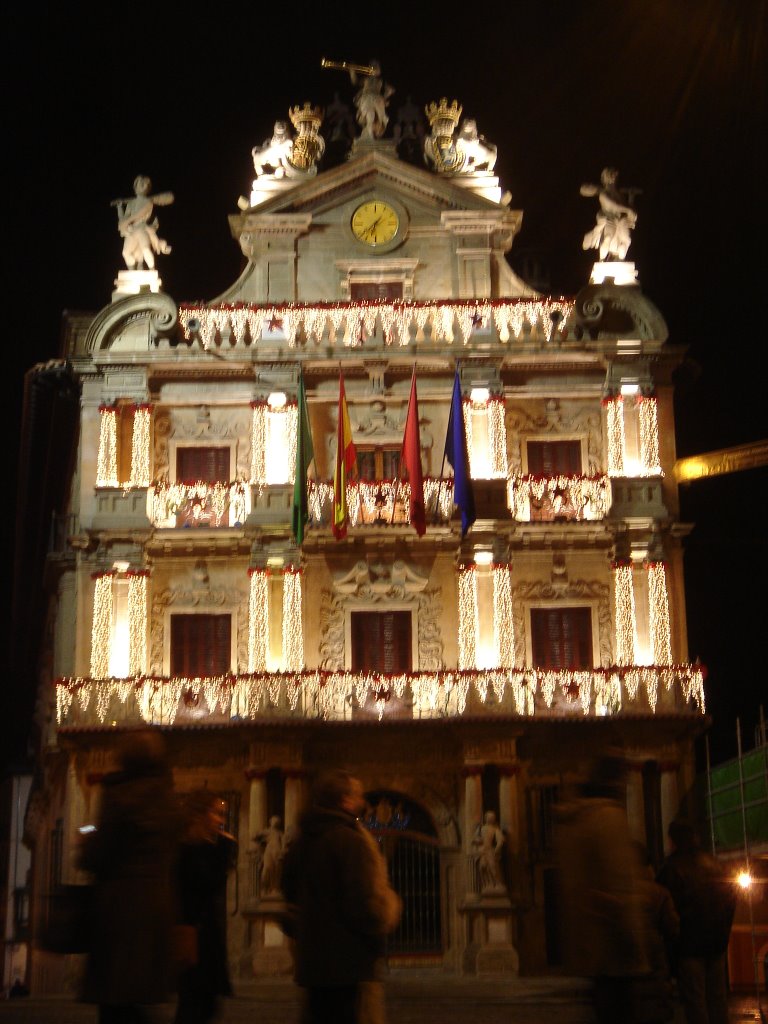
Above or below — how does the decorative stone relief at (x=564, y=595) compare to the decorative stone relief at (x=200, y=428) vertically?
below

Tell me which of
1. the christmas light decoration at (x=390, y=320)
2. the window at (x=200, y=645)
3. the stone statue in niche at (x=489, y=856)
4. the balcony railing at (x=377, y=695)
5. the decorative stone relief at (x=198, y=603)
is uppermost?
the christmas light decoration at (x=390, y=320)

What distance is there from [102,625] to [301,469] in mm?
5244

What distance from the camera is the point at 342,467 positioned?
32344 mm

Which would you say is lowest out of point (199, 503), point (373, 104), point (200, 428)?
point (199, 503)

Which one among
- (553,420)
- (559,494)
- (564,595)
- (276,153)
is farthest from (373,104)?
(564,595)

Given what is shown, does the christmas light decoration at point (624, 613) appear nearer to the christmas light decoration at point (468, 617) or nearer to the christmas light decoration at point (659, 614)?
the christmas light decoration at point (659, 614)

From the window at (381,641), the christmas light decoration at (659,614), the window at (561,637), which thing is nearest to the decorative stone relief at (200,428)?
the window at (381,641)

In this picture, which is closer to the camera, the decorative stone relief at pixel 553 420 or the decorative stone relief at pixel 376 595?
the decorative stone relief at pixel 376 595

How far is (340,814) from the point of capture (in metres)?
10.1

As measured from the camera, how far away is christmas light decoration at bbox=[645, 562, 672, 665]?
32.9m

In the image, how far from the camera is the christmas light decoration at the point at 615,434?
3419 centimetres

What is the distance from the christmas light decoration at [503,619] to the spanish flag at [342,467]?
3298mm

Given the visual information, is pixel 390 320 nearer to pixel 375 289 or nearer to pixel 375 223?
pixel 375 289

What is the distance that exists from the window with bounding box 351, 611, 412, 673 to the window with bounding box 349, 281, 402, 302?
7.02 meters
